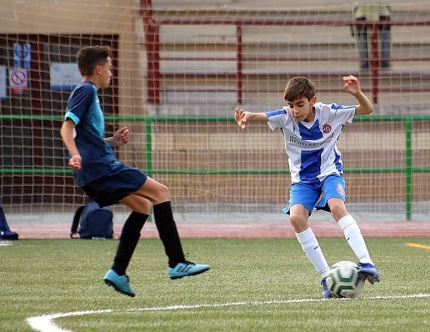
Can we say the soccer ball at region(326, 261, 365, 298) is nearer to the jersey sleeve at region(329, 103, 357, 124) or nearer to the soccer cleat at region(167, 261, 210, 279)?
the soccer cleat at region(167, 261, 210, 279)

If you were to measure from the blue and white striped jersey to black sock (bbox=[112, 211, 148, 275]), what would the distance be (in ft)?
3.87

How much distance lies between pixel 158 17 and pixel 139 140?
2.81 m

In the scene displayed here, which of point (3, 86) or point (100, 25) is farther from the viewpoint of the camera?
point (3, 86)

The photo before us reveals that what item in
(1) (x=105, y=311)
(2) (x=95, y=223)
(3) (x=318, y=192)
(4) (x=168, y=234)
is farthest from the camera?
(2) (x=95, y=223)

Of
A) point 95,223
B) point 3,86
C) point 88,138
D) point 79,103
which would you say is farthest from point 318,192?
point 3,86

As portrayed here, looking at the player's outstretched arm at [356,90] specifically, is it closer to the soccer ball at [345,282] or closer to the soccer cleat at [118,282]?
the soccer ball at [345,282]

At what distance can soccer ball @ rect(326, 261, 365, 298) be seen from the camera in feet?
23.1

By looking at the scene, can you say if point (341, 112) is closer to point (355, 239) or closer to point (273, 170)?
point (355, 239)

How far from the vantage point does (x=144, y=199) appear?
23.9 ft

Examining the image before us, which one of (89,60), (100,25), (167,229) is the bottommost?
(167,229)

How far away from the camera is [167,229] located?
721 cm

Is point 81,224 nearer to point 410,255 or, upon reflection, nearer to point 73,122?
point 410,255

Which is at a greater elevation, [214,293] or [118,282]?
[118,282]

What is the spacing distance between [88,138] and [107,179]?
0.93ft
